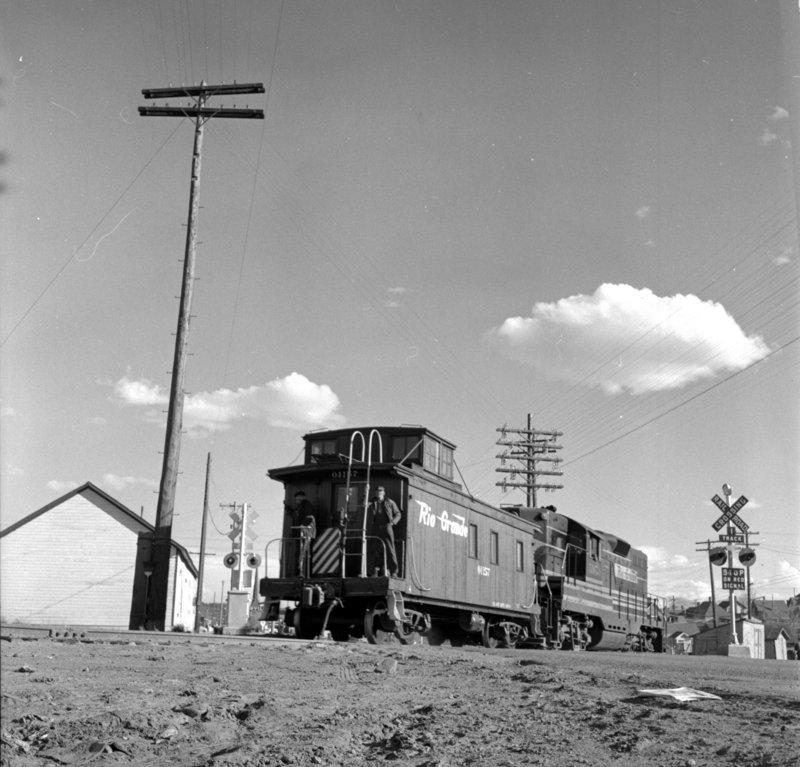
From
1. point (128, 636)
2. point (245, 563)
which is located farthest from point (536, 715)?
point (245, 563)

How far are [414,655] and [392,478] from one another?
491 cm

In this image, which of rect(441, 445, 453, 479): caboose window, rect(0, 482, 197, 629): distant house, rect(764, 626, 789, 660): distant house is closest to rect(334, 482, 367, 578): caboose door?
rect(441, 445, 453, 479): caboose window

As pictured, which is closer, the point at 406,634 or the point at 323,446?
the point at 406,634

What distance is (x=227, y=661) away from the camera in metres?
9.73

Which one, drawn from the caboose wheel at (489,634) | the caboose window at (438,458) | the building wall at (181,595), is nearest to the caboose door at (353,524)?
the caboose window at (438,458)

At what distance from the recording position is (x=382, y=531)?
1596cm

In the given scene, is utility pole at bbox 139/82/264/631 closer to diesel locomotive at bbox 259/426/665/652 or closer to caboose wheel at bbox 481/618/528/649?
diesel locomotive at bbox 259/426/665/652

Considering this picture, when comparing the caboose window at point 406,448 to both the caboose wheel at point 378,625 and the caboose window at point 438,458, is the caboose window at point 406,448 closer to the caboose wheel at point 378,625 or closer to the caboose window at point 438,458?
the caboose window at point 438,458

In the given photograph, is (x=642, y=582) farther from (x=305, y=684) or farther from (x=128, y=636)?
(x=305, y=684)

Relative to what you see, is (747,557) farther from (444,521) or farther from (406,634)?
(406,634)

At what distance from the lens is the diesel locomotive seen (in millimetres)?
15711

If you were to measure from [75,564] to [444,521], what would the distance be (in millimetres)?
26211

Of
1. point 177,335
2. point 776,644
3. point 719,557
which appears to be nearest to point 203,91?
point 177,335

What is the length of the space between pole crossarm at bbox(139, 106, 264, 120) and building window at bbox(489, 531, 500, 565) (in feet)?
40.9
